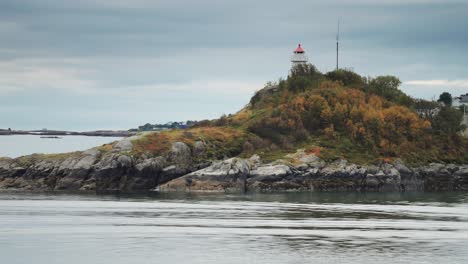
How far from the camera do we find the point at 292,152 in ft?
458

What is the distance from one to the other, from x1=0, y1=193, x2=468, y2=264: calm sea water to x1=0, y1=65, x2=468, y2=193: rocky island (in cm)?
1871

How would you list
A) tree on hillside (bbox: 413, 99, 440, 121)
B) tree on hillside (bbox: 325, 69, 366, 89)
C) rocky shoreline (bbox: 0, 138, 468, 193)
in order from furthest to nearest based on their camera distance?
tree on hillside (bbox: 325, 69, 366, 89) < tree on hillside (bbox: 413, 99, 440, 121) < rocky shoreline (bbox: 0, 138, 468, 193)

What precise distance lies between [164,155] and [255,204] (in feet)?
117

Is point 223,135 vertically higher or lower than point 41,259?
higher

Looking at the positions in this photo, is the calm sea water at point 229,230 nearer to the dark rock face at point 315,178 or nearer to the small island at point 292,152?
the dark rock face at point 315,178

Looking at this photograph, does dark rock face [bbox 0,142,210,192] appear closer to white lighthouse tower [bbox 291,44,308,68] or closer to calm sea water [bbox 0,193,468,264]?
calm sea water [bbox 0,193,468,264]

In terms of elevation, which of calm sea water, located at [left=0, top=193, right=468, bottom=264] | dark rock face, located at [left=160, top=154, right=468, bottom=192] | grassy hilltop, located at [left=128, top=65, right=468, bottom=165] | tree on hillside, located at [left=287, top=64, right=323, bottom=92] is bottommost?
calm sea water, located at [left=0, top=193, right=468, bottom=264]

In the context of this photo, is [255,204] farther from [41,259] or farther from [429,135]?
[429,135]

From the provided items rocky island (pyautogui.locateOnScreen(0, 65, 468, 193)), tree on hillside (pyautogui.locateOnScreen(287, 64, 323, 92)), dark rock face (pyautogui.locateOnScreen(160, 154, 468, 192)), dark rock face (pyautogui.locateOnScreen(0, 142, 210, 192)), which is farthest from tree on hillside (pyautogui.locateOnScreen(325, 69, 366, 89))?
dark rock face (pyautogui.locateOnScreen(0, 142, 210, 192))

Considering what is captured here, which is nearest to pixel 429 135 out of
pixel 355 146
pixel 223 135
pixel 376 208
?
pixel 355 146

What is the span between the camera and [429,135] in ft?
507

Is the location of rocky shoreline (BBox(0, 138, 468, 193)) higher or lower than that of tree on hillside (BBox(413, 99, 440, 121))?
lower

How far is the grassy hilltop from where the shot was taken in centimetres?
14050

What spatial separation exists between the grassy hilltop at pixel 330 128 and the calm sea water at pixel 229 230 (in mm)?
32977
